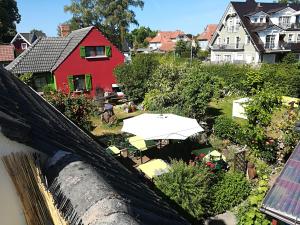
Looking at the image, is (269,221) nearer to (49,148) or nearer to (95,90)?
(49,148)

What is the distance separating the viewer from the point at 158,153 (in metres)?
14.1

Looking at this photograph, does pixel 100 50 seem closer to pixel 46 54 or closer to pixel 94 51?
pixel 94 51

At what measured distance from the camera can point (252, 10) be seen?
144 feet

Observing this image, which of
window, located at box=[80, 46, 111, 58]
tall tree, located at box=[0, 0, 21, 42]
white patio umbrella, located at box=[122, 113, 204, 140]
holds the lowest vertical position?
white patio umbrella, located at box=[122, 113, 204, 140]

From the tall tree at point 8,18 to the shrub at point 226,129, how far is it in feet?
175

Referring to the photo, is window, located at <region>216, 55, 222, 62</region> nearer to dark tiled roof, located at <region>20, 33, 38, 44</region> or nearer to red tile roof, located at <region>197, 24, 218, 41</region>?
red tile roof, located at <region>197, 24, 218, 41</region>

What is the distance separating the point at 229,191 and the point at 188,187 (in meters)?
1.94

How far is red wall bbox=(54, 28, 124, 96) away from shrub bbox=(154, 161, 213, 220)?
1694cm

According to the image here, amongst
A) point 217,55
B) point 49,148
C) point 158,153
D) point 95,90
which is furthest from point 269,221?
point 217,55

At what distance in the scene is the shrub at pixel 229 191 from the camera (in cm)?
967

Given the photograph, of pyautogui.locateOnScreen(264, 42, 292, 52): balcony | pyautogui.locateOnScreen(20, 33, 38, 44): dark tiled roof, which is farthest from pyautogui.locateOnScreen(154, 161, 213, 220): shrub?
pyautogui.locateOnScreen(20, 33, 38, 44): dark tiled roof

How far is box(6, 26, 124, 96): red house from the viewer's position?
23.9 m

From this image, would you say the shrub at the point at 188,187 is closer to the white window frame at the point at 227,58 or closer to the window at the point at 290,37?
the white window frame at the point at 227,58

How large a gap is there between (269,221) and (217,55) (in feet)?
147
